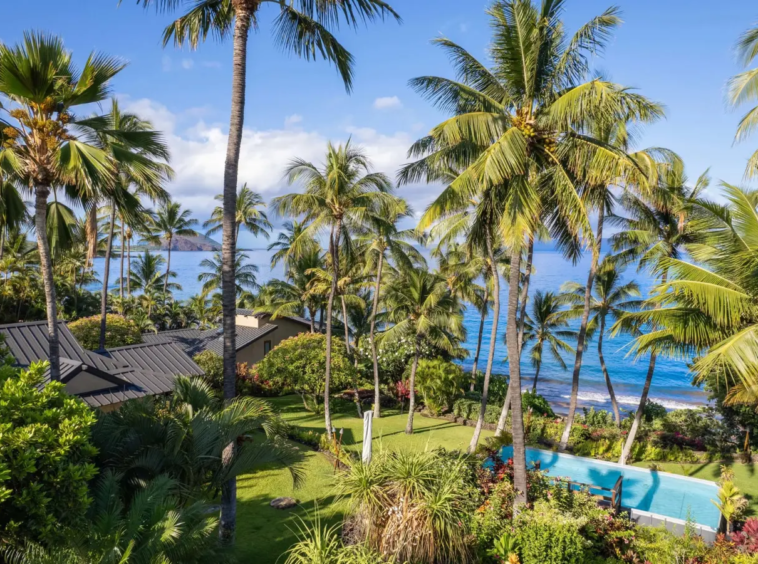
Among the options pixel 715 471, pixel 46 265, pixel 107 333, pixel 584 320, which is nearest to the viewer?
pixel 46 265

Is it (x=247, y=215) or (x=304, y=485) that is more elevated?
(x=247, y=215)

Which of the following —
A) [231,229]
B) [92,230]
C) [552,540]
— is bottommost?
[552,540]

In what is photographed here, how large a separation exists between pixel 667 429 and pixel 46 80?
80.9ft

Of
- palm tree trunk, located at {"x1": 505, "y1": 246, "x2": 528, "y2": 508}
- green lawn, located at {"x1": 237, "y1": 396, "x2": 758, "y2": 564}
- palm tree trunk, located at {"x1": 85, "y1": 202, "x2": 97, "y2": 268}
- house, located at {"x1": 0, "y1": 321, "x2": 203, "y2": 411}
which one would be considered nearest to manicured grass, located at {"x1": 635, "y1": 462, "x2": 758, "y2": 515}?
green lawn, located at {"x1": 237, "y1": 396, "x2": 758, "y2": 564}

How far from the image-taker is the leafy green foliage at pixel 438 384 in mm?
22078

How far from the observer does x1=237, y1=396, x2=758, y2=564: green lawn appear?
31.3 feet

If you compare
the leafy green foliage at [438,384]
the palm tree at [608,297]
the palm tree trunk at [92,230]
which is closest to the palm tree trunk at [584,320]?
the palm tree at [608,297]

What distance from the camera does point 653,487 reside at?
13.2 meters

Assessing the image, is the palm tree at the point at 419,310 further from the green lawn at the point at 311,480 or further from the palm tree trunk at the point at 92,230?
the palm tree trunk at the point at 92,230

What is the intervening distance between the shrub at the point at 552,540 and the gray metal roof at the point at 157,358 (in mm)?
11913

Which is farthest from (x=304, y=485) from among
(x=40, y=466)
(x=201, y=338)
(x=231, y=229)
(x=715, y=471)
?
(x=201, y=338)

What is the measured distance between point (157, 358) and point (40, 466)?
40.8ft

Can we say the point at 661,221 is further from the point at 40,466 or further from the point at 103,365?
the point at 103,365

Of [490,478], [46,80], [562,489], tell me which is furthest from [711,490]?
[46,80]
